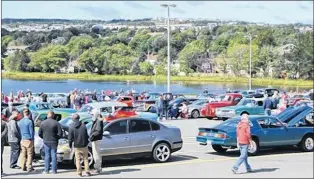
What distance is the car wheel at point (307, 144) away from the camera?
19531 millimetres

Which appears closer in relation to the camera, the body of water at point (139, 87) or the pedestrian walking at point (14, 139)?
the pedestrian walking at point (14, 139)

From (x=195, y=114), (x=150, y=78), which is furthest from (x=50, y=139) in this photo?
(x=150, y=78)

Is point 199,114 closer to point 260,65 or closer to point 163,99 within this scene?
point 163,99

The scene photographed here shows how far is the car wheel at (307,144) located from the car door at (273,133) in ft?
1.82

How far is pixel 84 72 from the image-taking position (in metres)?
156

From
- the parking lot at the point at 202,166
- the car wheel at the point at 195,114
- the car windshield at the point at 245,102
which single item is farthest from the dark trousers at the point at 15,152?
the car wheel at the point at 195,114

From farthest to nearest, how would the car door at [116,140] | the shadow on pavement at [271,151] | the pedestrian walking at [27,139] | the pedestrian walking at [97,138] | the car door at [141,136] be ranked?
the shadow on pavement at [271,151], the car door at [141,136], the car door at [116,140], the pedestrian walking at [27,139], the pedestrian walking at [97,138]

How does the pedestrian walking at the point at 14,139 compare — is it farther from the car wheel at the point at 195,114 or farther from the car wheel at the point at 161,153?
the car wheel at the point at 195,114

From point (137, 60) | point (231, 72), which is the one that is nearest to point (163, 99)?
point (231, 72)

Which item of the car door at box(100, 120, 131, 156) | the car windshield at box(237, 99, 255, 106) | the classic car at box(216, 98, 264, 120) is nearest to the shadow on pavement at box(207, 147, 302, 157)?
the car door at box(100, 120, 131, 156)

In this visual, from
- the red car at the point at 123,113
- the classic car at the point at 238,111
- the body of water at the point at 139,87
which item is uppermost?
the red car at the point at 123,113

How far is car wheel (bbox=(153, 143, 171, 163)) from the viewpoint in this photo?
17.0 meters

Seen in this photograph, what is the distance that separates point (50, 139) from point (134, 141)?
2561 millimetres

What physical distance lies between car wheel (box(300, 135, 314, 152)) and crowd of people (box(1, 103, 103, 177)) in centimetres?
747
